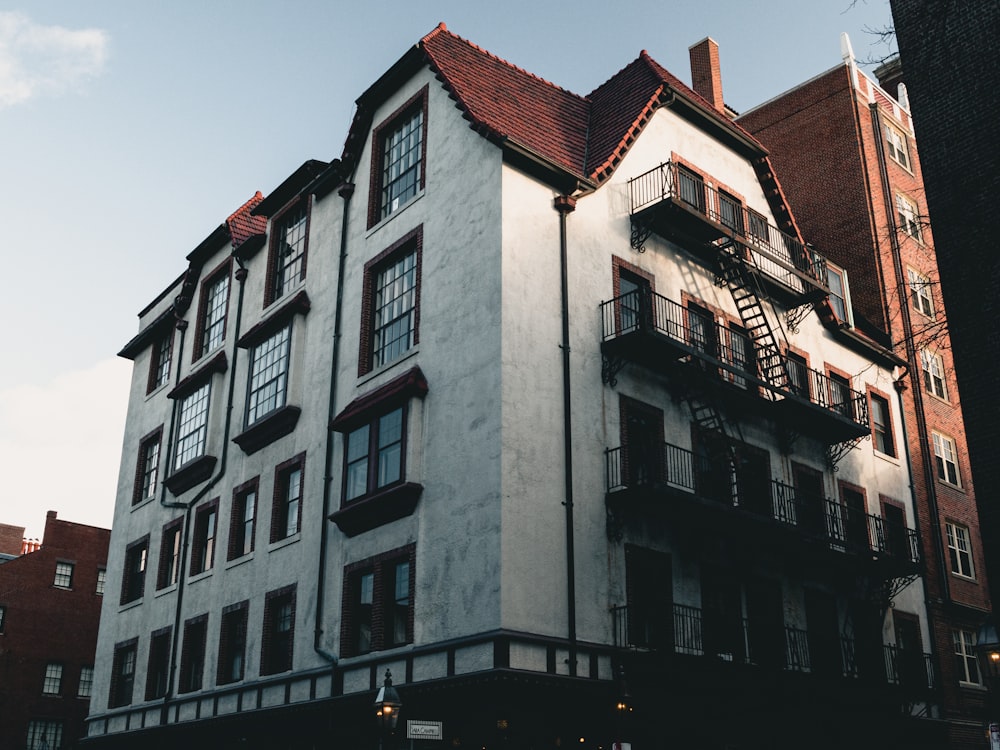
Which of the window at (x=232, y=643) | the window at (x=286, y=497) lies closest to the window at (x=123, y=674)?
the window at (x=232, y=643)

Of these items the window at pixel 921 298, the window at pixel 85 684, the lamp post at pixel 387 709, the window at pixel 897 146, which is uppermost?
the window at pixel 897 146

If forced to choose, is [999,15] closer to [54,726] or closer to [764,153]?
[764,153]

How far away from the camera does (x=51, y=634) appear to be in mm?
51031

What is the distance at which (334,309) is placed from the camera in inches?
1148

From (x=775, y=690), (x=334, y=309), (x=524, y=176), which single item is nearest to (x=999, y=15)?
(x=524, y=176)

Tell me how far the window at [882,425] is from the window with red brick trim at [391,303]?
53.7 feet

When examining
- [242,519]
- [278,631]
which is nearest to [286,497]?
[242,519]

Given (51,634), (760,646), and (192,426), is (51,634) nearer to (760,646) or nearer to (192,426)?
(192,426)

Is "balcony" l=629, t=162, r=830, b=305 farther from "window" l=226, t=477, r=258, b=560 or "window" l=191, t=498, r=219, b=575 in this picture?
"window" l=191, t=498, r=219, b=575

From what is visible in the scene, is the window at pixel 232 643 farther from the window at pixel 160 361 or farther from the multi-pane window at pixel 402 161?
the window at pixel 160 361

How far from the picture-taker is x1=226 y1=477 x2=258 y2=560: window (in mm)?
30375

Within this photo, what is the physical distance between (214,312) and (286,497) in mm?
10148

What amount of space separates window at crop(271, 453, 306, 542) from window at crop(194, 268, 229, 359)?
7867 millimetres

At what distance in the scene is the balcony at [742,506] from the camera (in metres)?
23.7
